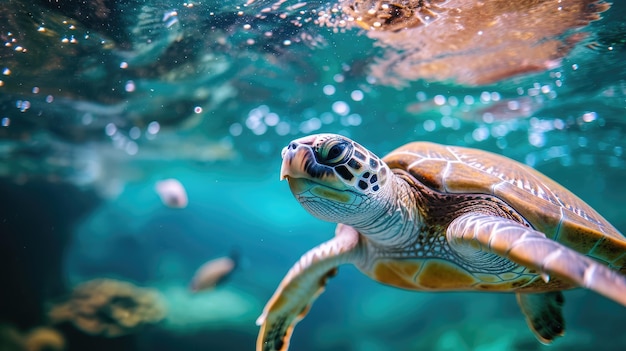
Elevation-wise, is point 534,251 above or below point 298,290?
above

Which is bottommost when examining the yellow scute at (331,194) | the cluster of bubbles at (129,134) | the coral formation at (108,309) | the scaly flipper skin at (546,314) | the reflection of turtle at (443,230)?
the coral formation at (108,309)

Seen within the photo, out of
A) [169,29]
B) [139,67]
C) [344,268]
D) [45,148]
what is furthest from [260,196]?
[169,29]

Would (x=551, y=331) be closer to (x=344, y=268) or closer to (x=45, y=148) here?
(x=344, y=268)

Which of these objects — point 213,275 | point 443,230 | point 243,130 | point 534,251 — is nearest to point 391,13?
point 443,230

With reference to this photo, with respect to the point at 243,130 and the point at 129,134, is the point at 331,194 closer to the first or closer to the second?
the point at 243,130

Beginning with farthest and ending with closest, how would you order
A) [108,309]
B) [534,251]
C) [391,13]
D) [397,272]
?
[108,309] → [391,13] → [397,272] → [534,251]

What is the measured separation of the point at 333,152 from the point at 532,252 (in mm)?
1113

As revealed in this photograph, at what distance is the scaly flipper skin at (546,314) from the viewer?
125 inches

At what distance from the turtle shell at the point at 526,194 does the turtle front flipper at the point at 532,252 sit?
1.15ft

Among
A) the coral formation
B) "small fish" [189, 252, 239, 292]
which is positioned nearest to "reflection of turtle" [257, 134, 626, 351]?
"small fish" [189, 252, 239, 292]

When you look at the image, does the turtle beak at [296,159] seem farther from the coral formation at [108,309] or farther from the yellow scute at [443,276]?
the coral formation at [108,309]

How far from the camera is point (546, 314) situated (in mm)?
3250

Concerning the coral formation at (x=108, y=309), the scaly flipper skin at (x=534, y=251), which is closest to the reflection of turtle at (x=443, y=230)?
the scaly flipper skin at (x=534, y=251)

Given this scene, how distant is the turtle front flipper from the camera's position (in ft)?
4.72
